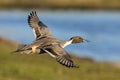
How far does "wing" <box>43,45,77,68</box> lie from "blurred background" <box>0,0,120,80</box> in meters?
4.84

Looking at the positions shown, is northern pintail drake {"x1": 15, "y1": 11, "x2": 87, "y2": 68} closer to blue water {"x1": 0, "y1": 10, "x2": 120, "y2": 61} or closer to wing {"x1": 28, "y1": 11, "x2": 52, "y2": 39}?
wing {"x1": 28, "y1": 11, "x2": 52, "y2": 39}

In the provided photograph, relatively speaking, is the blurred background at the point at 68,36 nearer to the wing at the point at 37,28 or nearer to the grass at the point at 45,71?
the grass at the point at 45,71

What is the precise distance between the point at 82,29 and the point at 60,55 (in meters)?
30.2

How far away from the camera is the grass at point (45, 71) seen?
17.0 meters

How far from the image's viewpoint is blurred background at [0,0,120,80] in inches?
729

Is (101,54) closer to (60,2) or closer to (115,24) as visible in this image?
(115,24)

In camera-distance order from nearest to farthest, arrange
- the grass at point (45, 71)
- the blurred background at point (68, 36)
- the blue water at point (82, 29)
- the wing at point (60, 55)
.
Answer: the wing at point (60, 55), the grass at point (45, 71), the blurred background at point (68, 36), the blue water at point (82, 29)

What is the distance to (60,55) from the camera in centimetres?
1083

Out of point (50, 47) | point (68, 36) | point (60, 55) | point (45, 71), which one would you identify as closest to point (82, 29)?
point (68, 36)

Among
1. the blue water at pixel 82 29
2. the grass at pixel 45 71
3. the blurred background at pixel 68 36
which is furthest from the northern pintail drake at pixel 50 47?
the blue water at pixel 82 29

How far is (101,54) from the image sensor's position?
29.5 metres

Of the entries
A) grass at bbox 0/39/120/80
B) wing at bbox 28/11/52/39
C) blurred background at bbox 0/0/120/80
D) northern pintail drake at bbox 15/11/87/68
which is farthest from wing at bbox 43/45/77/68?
blurred background at bbox 0/0/120/80

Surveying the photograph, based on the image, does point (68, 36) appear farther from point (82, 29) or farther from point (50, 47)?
point (50, 47)

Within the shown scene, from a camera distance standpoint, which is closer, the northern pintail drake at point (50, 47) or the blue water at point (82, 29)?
the northern pintail drake at point (50, 47)
